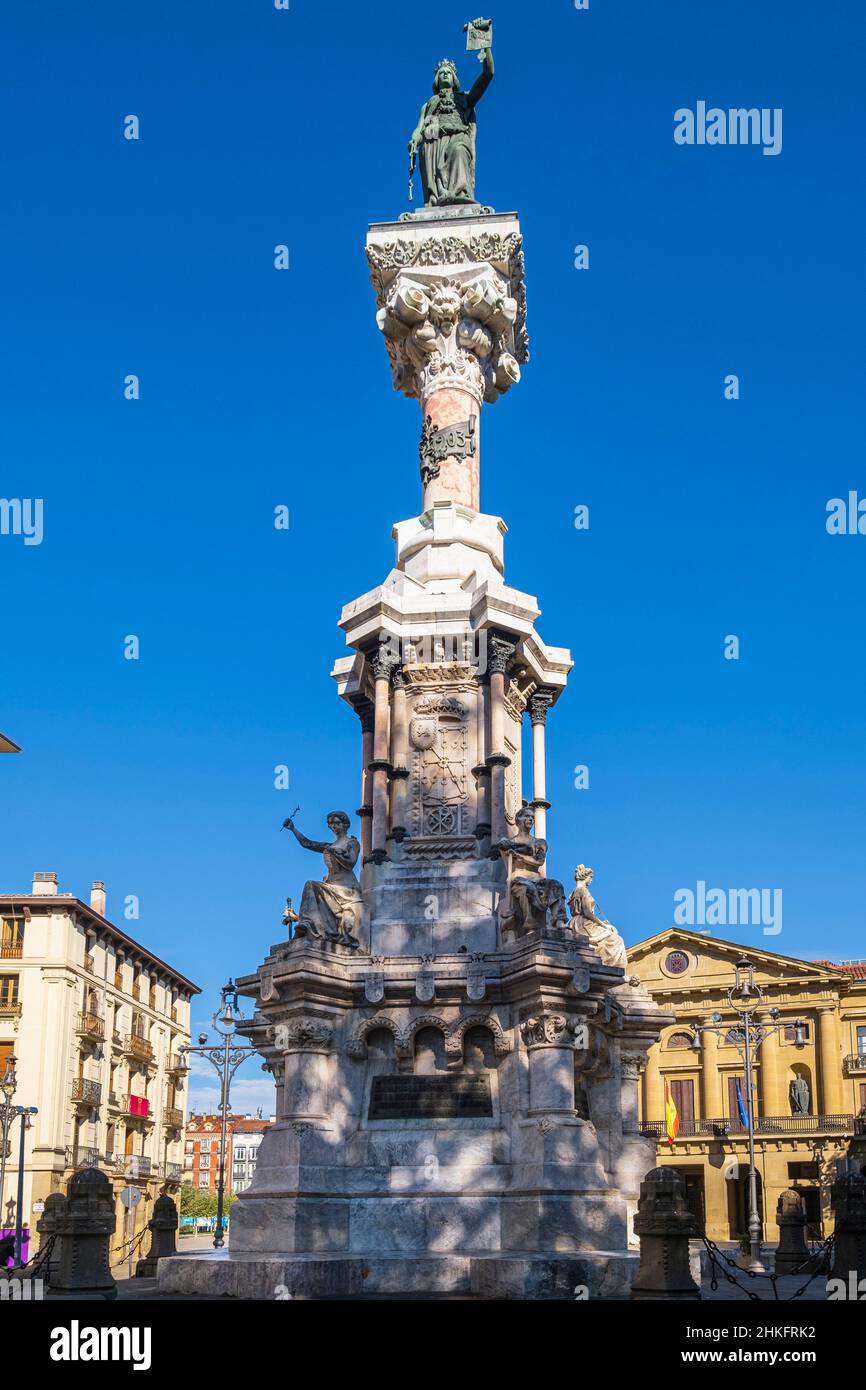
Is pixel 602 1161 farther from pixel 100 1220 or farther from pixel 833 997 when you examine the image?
pixel 833 997

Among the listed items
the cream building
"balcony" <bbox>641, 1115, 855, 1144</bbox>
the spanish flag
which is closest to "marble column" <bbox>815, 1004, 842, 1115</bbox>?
"balcony" <bbox>641, 1115, 855, 1144</bbox>

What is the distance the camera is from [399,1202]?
1808 centimetres

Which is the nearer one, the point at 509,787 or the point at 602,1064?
the point at 602,1064

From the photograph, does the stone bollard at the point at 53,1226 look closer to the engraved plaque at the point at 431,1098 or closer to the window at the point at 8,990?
the engraved plaque at the point at 431,1098

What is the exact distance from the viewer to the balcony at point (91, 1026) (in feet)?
196

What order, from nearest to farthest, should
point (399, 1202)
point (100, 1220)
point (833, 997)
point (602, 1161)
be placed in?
1. point (100, 1220)
2. point (399, 1202)
3. point (602, 1161)
4. point (833, 997)

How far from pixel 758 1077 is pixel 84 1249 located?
57347 mm

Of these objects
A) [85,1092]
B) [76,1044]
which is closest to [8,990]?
[76,1044]

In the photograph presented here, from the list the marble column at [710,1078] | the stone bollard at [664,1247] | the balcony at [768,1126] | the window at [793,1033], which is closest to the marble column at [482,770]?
the stone bollard at [664,1247]

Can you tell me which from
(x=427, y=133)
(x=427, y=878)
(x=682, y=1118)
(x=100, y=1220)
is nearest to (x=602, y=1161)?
(x=427, y=878)

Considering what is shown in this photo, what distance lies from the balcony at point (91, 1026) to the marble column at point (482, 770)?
42.4m
